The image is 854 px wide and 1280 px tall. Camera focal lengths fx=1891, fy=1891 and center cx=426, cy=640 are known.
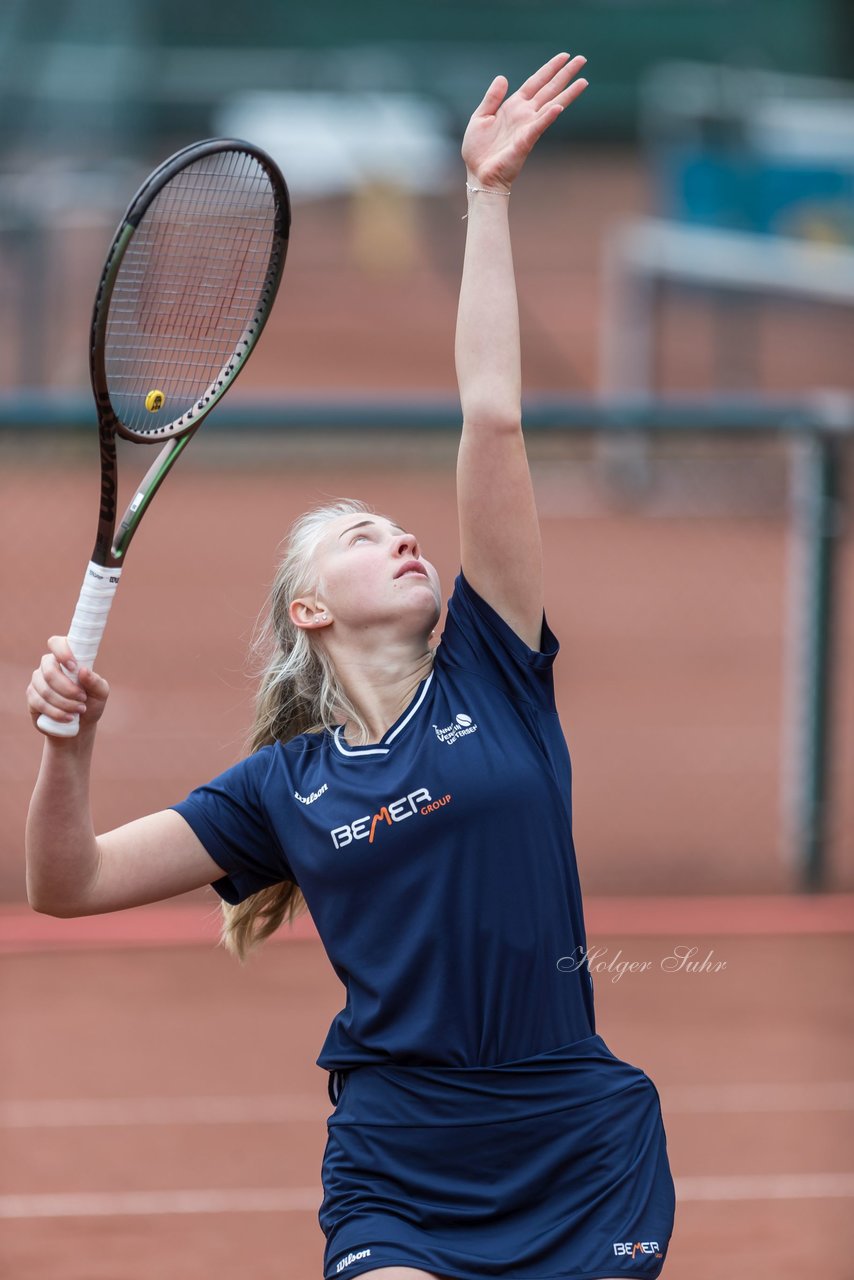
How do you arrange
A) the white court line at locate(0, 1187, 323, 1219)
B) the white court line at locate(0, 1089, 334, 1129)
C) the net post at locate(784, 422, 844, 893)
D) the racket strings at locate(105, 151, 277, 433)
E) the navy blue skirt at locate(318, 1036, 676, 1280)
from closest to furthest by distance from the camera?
the navy blue skirt at locate(318, 1036, 676, 1280)
the racket strings at locate(105, 151, 277, 433)
the white court line at locate(0, 1187, 323, 1219)
the white court line at locate(0, 1089, 334, 1129)
the net post at locate(784, 422, 844, 893)

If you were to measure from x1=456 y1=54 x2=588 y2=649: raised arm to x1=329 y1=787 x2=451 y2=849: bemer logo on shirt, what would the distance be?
318 mm

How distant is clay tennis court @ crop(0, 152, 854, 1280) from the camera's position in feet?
16.2

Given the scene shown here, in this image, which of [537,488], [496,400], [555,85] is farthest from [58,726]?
[537,488]

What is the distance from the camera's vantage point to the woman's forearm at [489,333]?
2861 mm

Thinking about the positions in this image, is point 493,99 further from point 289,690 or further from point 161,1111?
point 161,1111

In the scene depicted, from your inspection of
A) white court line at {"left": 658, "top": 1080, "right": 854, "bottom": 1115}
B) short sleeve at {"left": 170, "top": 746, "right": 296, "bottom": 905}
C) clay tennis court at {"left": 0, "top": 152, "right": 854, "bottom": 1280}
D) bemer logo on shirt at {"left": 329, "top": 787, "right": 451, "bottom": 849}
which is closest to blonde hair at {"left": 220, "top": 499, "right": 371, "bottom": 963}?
short sleeve at {"left": 170, "top": 746, "right": 296, "bottom": 905}

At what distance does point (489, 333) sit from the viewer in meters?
2.88

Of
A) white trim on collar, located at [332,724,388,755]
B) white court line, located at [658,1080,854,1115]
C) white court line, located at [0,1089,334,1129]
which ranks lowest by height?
white court line, located at [658,1080,854,1115]

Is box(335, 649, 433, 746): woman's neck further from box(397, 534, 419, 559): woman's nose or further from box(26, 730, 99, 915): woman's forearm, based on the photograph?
box(26, 730, 99, 915): woman's forearm

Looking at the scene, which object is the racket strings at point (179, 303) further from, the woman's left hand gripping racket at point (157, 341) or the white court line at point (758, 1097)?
the white court line at point (758, 1097)

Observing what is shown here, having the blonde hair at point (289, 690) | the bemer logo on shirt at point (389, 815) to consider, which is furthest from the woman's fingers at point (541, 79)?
the bemer logo on shirt at point (389, 815)

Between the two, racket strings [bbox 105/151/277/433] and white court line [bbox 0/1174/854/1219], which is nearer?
racket strings [bbox 105/151/277/433]

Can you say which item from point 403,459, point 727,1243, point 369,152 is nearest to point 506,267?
point 727,1243

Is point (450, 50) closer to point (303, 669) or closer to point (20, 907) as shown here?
point (20, 907)
